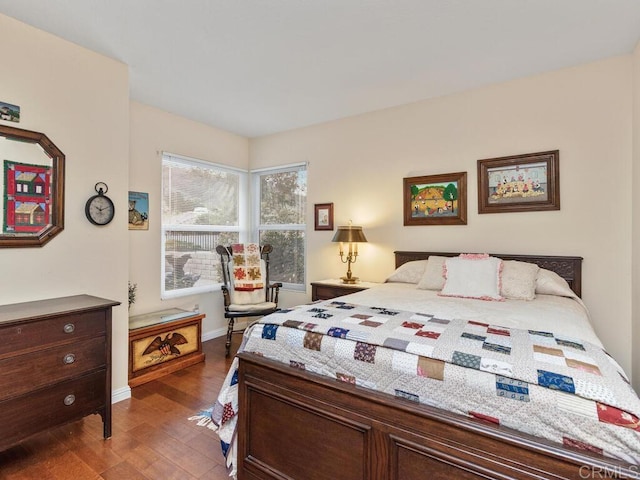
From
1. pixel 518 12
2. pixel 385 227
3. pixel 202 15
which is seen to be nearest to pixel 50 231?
pixel 202 15

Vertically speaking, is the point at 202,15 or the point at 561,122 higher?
the point at 202,15

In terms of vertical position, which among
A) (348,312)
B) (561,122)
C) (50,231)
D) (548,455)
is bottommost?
(548,455)

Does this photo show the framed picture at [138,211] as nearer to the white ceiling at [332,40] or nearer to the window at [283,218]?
the white ceiling at [332,40]

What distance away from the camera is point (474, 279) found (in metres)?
2.43

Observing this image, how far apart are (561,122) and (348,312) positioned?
7.98 ft

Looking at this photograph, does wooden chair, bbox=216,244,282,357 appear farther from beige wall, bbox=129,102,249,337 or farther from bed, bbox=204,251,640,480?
bed, bbox=204,251,640,480

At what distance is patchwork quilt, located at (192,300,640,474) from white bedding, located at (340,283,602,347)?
0.13m

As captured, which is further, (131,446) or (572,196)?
(572,196)

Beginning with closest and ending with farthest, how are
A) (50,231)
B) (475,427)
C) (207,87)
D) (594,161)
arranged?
(475,427) < (50,231) < (594,161) < (207,87)

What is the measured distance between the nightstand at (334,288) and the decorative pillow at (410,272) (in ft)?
1.02

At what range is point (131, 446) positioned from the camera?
1.99 metres

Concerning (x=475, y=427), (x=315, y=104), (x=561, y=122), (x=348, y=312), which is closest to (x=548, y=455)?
(x=475, y=427)

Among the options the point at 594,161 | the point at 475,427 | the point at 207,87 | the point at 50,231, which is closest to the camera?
the point at 475,427

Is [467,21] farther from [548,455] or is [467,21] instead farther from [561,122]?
[548,455]
